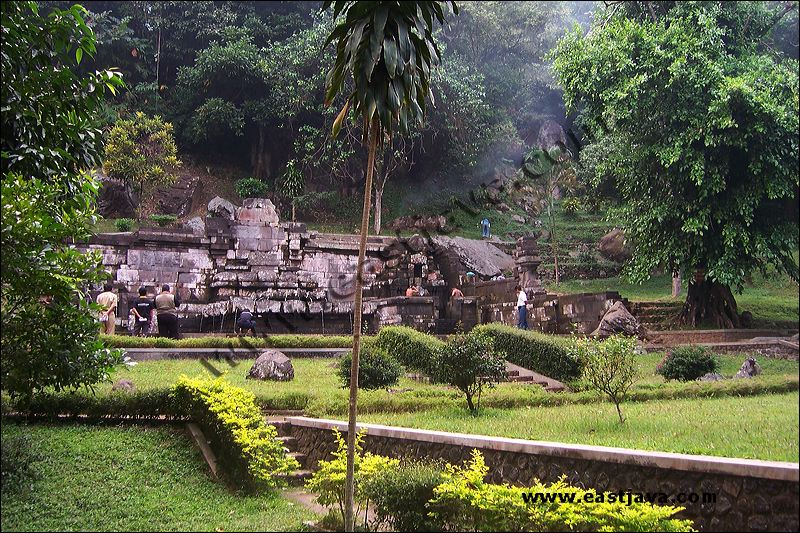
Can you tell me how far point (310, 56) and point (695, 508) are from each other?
21.9 meters

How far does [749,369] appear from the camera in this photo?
8.74 m

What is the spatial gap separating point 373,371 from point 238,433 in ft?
13.7

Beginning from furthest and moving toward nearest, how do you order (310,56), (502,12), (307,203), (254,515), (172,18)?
(502,12), (172,18), (310,56), (307,203), (254,515)

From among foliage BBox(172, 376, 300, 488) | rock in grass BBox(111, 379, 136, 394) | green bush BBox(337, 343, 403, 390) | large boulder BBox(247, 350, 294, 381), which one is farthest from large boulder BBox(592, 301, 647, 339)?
rock in grass BBox(111, 379, 136, 394)

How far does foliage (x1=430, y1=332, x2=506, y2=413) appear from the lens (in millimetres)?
9312

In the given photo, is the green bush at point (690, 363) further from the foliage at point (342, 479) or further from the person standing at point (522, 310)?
the foliage at point (342, 479)

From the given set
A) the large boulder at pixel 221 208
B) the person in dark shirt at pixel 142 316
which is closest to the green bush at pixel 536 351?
the person in dark shirt at pixel 142 316

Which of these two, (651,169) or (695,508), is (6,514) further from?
(651,169)

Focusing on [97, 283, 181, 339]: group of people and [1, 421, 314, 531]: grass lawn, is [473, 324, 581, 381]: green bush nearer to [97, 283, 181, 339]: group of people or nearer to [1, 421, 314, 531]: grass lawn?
[1, 421, 314, 531]: grass lawn

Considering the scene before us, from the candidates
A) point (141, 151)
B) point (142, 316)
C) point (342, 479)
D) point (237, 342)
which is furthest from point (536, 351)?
point (141, 151)

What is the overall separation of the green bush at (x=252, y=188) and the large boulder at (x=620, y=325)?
1233cm

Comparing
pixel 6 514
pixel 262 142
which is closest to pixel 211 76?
pixel 262 142

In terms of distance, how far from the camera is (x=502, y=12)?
34.1 m

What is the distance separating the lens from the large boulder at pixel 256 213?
2038 cm
